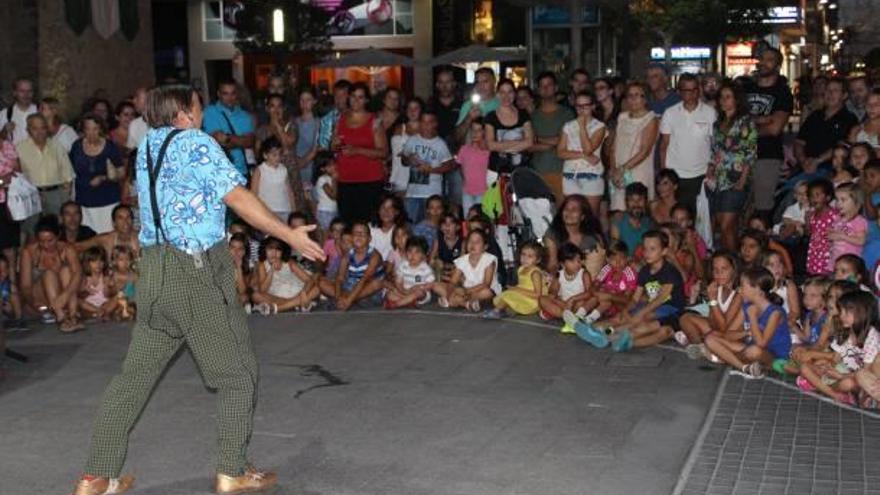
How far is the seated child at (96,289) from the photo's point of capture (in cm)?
1081

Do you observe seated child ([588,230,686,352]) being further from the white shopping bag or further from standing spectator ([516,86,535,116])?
standing spectator ([516,86,535,116])

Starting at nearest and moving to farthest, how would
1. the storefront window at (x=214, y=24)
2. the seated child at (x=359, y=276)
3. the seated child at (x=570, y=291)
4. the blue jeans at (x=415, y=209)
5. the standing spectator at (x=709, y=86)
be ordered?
the seated child at (x=570, y=291) < the seated child at (x=359, y=276) < the blue jeans at (x=415, y=209) < the standing spectator at (x=709, y=86) < the storefront window at (x=214, y=24)

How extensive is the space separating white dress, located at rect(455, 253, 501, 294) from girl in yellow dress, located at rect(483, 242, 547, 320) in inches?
9.5

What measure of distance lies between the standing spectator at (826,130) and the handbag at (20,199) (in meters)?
6.78

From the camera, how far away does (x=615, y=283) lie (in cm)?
1038

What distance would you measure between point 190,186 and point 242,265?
581 centimetres

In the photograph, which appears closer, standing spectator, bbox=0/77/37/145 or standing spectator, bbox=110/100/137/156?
standing spectator, bbox=0/77/37/145

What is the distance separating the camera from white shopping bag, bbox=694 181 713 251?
1154 cm

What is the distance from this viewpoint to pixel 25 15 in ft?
52.9

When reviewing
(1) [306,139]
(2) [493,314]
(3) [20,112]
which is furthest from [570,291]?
(3) [20,112]

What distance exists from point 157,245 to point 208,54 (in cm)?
3582

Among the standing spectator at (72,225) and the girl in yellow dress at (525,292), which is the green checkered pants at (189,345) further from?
the standing spectator at (72,225)

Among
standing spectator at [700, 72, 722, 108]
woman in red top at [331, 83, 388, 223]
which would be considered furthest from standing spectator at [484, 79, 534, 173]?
standing spectator at [700, 72, 722, 108]

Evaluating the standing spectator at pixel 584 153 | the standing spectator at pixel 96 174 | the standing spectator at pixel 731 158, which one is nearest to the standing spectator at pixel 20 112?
the standing spectator at pixel 96 174
